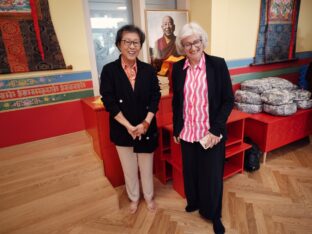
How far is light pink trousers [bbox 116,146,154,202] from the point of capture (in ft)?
6.07

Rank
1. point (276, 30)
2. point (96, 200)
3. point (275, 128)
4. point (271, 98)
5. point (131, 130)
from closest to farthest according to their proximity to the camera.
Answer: point (131, 130) → point (96, 200) → point (275, 128) → point (271, 98) → point (276, 30)

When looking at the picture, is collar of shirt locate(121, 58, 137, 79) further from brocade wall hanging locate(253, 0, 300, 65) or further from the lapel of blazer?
brocade wall hanging locate(253, 0, 300, 65)

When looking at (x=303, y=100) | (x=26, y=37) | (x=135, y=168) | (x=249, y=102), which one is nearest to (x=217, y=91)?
(x=135, y=168)

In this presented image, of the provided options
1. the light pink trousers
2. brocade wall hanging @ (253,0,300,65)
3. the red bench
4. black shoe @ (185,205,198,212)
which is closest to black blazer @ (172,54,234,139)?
the light pink trousers

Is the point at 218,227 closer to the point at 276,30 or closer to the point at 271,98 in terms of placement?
the point at 271,98

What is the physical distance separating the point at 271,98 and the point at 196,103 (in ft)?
5.63

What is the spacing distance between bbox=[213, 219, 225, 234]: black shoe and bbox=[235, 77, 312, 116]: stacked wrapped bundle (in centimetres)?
159

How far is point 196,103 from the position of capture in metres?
1.52

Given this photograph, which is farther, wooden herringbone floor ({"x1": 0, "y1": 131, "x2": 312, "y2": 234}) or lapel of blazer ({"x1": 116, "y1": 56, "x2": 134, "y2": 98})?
wooden herringbone floor ({"x1": 0, "y1": 131, "x2": 312, "y2": 234})

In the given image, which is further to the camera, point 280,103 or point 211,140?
point 280,103

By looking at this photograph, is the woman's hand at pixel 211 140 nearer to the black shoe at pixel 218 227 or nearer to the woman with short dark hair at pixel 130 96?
the woman with short dark hair at pixel 130 96

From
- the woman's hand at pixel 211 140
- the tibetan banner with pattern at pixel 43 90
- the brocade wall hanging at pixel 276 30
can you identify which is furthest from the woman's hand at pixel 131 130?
the brocade wall hanging at pixel 276 30

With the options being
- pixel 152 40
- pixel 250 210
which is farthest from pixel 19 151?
pixel 250 210

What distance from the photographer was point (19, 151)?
228 cm
